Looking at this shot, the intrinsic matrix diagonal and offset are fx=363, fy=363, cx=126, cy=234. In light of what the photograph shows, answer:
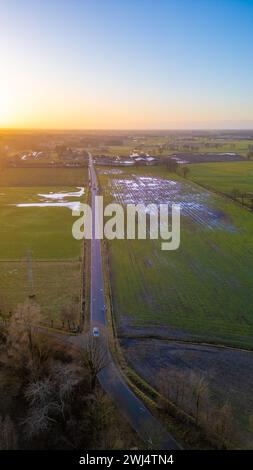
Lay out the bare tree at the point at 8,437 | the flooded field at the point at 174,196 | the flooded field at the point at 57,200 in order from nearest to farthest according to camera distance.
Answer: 1. the bare tree at the point at 8,437
2. the flooded field at the point at 174,196
3. the flooded field at the point at 57,200

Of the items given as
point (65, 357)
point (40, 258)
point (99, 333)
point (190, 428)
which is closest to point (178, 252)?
point (40, 258)

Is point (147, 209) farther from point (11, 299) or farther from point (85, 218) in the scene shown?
point (11, 299)

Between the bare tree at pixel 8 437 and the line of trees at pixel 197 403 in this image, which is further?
the line of trees at pixel 197 403

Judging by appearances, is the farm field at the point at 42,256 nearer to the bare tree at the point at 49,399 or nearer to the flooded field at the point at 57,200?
the flooded field at the point at 57,200

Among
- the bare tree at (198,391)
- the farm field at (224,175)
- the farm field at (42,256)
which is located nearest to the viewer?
the bare tree at (198,391)

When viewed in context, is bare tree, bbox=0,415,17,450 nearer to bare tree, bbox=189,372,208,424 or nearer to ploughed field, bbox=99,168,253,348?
bare tree, bbox=189,372,208,424

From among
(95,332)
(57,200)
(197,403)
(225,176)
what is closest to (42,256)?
(95,332)

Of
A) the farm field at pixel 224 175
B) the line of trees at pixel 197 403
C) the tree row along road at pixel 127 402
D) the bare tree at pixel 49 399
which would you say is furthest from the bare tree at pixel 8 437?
the farm field at pixel 224 175
